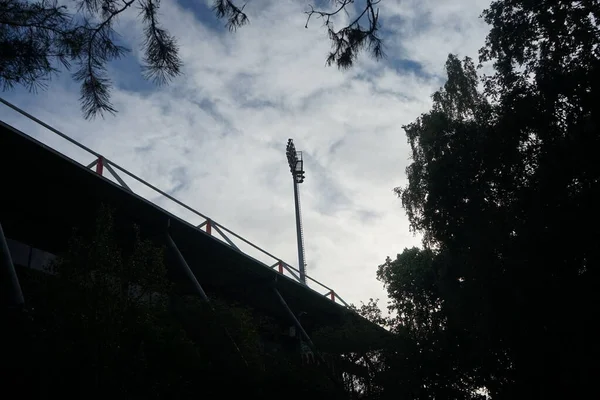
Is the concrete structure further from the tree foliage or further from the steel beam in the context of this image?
the tree foliage

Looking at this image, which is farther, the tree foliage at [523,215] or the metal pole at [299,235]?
the metal pole at [299,235]

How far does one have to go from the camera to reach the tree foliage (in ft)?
41.3

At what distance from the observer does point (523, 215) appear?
546 inches

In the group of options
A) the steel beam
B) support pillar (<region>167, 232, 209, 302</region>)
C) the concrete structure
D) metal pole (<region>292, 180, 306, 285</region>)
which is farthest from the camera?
metal pole (<region>292, 180, 306, 285</region>)

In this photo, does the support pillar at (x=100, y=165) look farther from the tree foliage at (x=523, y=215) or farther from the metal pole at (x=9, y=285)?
the tree foliage at (x=523, y=215)

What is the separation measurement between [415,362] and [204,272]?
29.4 ft

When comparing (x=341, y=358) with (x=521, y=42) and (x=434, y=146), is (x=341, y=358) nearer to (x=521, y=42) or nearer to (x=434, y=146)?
(x=434, y=146)

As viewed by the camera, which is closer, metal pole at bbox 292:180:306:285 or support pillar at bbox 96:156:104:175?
support pillar at bbox 96:156:104:175

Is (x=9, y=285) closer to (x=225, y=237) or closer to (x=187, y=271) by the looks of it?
(x=187, y=271)

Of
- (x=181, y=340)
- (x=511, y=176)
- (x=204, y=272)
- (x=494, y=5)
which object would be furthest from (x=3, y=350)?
(x=494, y=5)

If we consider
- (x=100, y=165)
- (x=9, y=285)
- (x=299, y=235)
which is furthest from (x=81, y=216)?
(x=299, y=235)

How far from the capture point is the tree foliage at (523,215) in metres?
12.6

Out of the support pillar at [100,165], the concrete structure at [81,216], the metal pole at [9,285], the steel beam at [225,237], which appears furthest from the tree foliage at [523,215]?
the metal pole at [9,285]

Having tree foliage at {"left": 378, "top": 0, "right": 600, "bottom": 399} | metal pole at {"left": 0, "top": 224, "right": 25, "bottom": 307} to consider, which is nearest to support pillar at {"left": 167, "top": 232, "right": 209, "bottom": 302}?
metal pole at {"left": 0, "top": 224, "right": 25, "bottom": 307}
